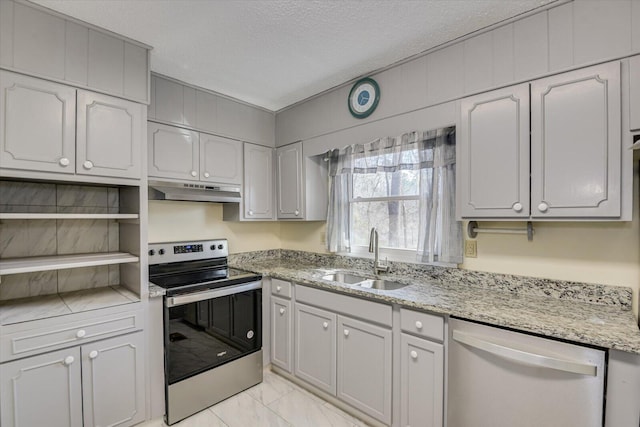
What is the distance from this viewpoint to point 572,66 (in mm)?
1503

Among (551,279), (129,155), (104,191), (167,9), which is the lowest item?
(551,279)

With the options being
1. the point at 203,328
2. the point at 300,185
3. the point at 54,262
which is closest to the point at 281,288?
the point at 203,328

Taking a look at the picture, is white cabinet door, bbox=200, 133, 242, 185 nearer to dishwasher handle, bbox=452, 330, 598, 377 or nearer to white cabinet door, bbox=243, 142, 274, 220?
white cabinet door, bbox=243, 142, 274, 220

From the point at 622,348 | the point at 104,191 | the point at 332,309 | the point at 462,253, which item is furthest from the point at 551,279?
the point at 104,191

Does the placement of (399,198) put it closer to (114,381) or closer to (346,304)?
(346,304)

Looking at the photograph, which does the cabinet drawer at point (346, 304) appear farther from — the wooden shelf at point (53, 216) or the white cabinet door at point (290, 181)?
the wooden shelf at point (53, 216)

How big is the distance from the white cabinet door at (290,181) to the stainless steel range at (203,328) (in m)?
0.73

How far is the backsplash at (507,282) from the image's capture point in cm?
160

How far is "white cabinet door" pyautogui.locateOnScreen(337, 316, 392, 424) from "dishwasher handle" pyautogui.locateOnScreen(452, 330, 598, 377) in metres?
0.46

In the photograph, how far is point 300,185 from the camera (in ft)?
9.42

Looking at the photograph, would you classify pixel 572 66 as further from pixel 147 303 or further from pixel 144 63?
pixel 147 303

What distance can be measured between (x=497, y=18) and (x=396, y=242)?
1604 mm

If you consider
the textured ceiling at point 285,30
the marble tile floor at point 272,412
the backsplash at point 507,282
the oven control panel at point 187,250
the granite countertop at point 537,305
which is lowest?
the marble tile floor at point 272,412

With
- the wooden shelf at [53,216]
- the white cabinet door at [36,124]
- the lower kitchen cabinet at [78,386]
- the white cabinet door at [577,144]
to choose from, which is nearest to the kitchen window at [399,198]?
the white cabinet door at [577,144]
